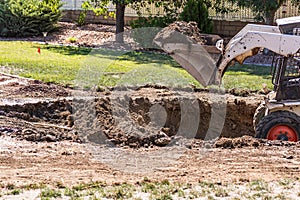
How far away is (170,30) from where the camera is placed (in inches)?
545

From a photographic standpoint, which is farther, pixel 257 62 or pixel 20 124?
pixel 257 62

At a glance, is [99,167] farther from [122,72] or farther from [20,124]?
[122,72]

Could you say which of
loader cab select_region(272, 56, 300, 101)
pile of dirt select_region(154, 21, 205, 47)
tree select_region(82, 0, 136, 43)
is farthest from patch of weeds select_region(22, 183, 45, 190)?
tree select_region(82, 0, 136, 43)

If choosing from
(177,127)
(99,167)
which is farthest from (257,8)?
(99,167)

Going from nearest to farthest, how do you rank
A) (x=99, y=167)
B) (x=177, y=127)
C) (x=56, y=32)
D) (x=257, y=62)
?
(x=99, y=167) < (x=177, y=127) < (x=257, y=62) < (x=56, y=32)

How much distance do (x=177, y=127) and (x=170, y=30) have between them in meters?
2.00

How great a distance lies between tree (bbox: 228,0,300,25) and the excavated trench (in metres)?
9.84

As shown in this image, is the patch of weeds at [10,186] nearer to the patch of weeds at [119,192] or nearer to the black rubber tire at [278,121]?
the patch of weeds at [119,192]

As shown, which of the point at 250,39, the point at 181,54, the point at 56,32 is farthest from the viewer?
the point at 56,32

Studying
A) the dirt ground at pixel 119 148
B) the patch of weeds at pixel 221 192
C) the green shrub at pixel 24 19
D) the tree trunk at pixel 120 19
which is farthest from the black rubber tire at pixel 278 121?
the green shrub at pixel 24 19

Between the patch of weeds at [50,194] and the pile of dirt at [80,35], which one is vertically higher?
the patch of weeds at [50,194]

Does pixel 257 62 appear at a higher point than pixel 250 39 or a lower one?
lower

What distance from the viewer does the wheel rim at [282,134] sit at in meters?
11.6

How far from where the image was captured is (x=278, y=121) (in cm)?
1149
